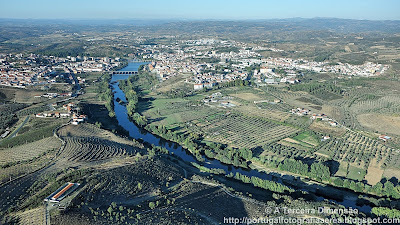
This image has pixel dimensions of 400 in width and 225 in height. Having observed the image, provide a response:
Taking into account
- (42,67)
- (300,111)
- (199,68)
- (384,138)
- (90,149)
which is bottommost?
(384,138)

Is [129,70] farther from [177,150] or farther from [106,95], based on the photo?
[177,150]

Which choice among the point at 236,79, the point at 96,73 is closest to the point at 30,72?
the point at 96,73

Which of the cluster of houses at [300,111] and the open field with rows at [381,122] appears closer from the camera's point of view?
the open field with rows at [381,122]

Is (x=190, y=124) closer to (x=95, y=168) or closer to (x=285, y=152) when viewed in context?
(x=285, y=152)

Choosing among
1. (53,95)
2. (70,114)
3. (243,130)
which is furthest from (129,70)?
(243,130)

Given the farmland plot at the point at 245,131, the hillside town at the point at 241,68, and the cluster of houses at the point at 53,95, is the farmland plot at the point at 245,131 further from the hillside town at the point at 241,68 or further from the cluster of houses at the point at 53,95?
the cluster of houses at the point at 53,95

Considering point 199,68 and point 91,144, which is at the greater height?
point 199,68

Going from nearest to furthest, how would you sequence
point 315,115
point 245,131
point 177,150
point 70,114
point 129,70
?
point 177,150
point 245,131
point 70,114
point 315,115
point 129,70

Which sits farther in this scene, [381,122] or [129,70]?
[129,70]

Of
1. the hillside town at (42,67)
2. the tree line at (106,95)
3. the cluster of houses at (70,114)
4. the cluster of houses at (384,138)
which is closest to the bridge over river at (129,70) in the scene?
the hillside town at (42,67)

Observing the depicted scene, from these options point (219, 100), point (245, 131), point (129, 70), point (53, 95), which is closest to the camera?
point (245, 131)
